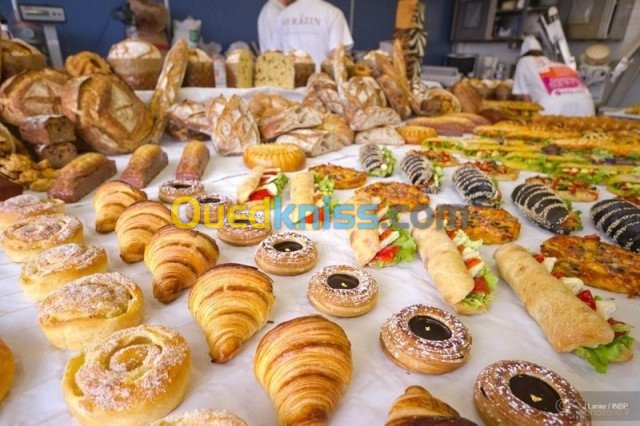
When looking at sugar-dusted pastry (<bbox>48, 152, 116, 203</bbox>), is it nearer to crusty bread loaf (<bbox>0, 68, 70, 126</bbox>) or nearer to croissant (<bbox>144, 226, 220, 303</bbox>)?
crusty bread loaf (<bbox>0, 68, 70, 126</bbox>)

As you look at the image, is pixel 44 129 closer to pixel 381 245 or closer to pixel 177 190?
pixel 177 190

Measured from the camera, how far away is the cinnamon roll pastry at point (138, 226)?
6.08 ft

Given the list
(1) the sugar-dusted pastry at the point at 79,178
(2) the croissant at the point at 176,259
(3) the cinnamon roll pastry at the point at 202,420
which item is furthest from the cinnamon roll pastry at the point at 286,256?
(1) the sugar-dusted pastry at the point at 79,178

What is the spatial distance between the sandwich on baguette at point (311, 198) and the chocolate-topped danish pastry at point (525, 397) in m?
1.41

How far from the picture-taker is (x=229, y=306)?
1375 mm

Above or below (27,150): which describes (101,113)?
above

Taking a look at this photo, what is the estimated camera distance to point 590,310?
1437 millimetres

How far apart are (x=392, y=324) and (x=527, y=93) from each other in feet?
21.7

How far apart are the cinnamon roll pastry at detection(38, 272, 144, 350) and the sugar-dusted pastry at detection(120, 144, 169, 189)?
4.68ft

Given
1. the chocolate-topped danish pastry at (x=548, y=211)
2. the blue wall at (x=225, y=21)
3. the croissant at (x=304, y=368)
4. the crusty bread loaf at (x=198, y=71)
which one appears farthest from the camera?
the blue wall at (x=225, y=21)

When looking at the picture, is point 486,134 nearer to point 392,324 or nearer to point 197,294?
point 392,324

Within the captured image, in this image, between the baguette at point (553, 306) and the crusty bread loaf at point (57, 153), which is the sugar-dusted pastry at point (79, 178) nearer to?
the crusty bread loaf at point (57, 153)

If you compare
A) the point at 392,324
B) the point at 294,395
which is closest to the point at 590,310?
the point at 392,324

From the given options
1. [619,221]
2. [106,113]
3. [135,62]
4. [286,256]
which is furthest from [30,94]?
[619,221]
